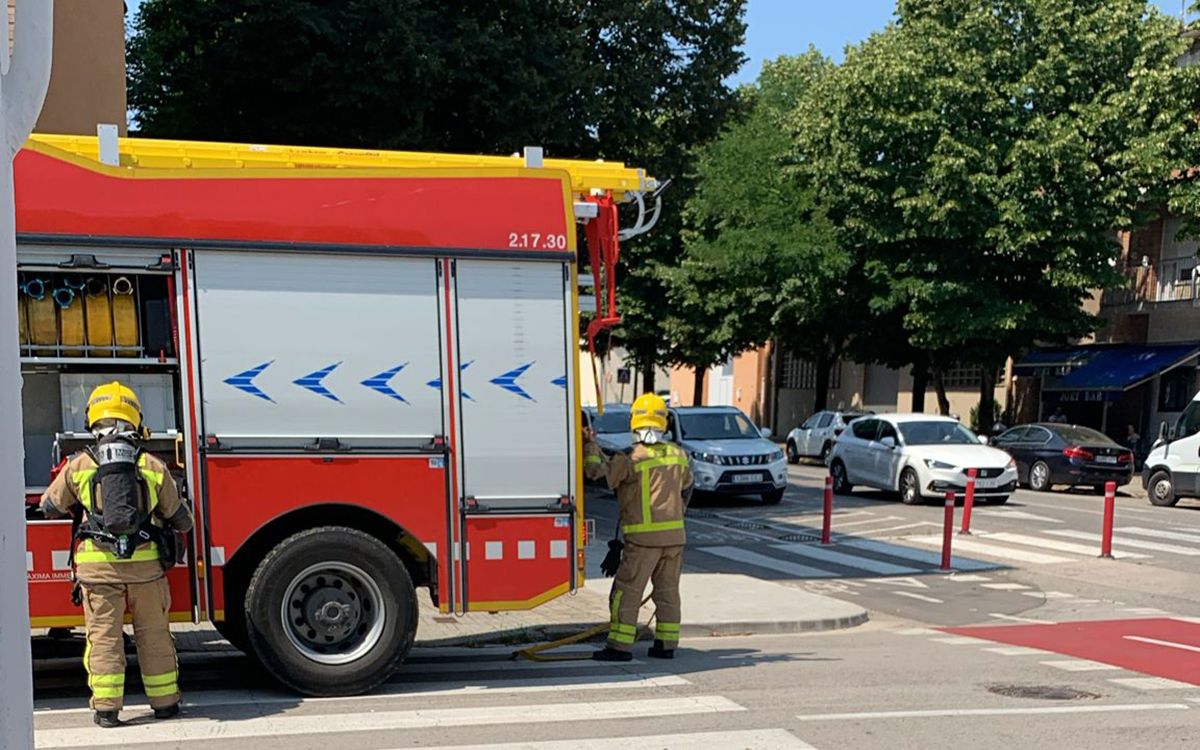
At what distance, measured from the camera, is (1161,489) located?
76.8 ft

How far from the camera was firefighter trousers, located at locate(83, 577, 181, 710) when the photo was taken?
261 inches

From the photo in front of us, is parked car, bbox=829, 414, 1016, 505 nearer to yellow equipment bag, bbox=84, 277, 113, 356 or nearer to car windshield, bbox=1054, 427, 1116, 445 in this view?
car windshield, bbox=1054, 427, 1116, 445

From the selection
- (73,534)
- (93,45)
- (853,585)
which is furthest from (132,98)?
(73,534)

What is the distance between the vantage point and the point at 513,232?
314 inches

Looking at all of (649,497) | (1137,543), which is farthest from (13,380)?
(1137,543)

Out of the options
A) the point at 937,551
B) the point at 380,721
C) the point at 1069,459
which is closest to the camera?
the point at 380,721

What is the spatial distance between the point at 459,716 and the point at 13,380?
4.42 metres

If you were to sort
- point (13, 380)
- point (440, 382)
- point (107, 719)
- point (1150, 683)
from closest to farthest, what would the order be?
1. point (13, 380)
2. point (107, 719)
3. point (440, 382)
4. point (1150, 683)

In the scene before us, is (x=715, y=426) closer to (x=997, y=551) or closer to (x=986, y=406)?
(x=997, y=551)

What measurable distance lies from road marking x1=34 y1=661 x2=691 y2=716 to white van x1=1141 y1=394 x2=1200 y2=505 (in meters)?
17.4

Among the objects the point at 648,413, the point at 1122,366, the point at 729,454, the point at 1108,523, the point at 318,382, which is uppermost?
the point at 1122,366

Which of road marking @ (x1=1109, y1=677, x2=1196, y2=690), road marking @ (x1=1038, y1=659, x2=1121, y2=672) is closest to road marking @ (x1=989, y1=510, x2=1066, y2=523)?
road marking @ (x1=1038, y1=659, x2=1121, y2=672)

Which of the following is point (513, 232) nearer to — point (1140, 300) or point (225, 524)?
point (225, 524)

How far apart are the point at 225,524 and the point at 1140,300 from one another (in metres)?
33.3
